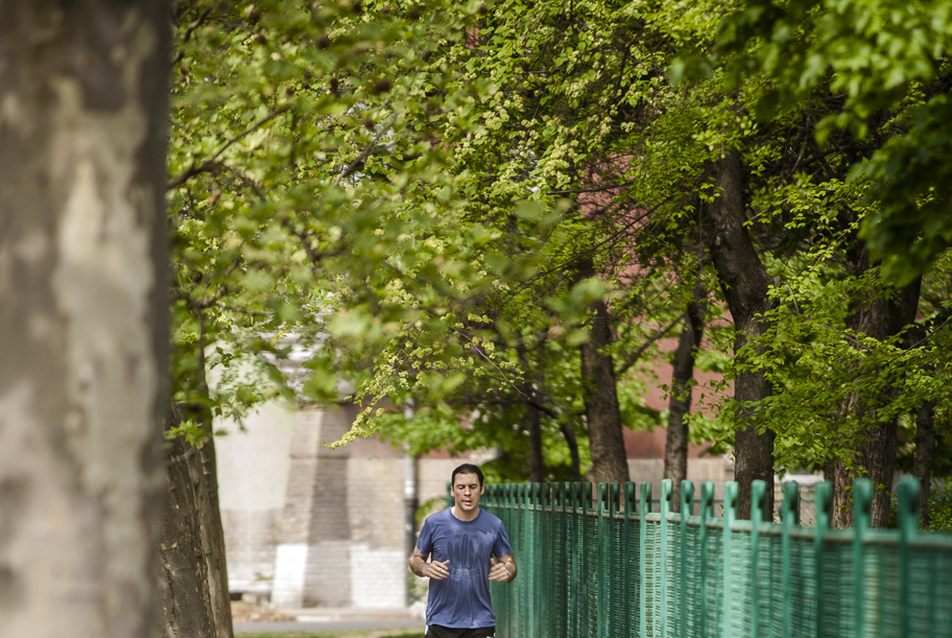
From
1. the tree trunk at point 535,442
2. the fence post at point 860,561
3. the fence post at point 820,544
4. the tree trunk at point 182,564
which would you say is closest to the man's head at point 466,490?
the tree trunk at point 182,564

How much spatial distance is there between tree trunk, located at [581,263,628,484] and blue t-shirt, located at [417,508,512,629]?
788cm

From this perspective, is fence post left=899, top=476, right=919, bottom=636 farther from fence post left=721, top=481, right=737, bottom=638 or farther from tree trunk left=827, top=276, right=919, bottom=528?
tree trunk left=827, top=276, right=919, bottom=528

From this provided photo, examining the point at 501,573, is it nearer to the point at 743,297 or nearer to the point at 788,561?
the point at 788,561

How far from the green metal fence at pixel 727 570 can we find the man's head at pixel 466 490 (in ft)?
3.01

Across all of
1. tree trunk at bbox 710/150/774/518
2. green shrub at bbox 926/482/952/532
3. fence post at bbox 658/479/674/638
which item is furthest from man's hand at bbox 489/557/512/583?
green shrub at bbox 926/482/952/532

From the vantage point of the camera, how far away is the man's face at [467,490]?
24.5ft

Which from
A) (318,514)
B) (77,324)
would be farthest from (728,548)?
(318,514)

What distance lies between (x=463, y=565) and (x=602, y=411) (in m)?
8.44

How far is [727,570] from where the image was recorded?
5152mm

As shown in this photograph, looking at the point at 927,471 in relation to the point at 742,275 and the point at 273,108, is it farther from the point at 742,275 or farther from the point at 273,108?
the point at 273,108

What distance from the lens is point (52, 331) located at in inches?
95.7

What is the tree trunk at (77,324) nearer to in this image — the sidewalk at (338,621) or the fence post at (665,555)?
the fence post at (665,555)

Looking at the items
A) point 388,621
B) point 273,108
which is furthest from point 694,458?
point 273,108

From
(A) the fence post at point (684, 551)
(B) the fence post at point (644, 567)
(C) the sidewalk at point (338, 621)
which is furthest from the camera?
(C) the sidewalk at point (338, 621)
